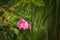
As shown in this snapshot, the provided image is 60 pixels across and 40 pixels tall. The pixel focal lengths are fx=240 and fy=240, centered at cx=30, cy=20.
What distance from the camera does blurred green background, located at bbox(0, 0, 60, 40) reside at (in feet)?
7.69

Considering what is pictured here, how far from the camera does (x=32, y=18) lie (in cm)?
252

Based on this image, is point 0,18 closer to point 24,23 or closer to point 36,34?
point 24,23

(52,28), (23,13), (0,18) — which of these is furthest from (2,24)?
(52,28)

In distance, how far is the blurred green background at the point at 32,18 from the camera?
2344 millimetres

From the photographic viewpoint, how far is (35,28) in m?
2.53

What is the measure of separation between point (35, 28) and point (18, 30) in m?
0.21

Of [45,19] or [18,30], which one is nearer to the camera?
[18,30]

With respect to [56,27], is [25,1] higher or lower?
higher

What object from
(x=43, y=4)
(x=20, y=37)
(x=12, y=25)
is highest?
(x=43, y=4)

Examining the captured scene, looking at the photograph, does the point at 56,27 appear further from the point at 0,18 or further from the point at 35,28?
the point at 0,18

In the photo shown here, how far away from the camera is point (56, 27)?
2.65 metres

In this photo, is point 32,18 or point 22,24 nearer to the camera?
point 22,24

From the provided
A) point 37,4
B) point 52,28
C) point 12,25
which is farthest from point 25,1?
point 52,28

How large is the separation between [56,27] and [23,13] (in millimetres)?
443
